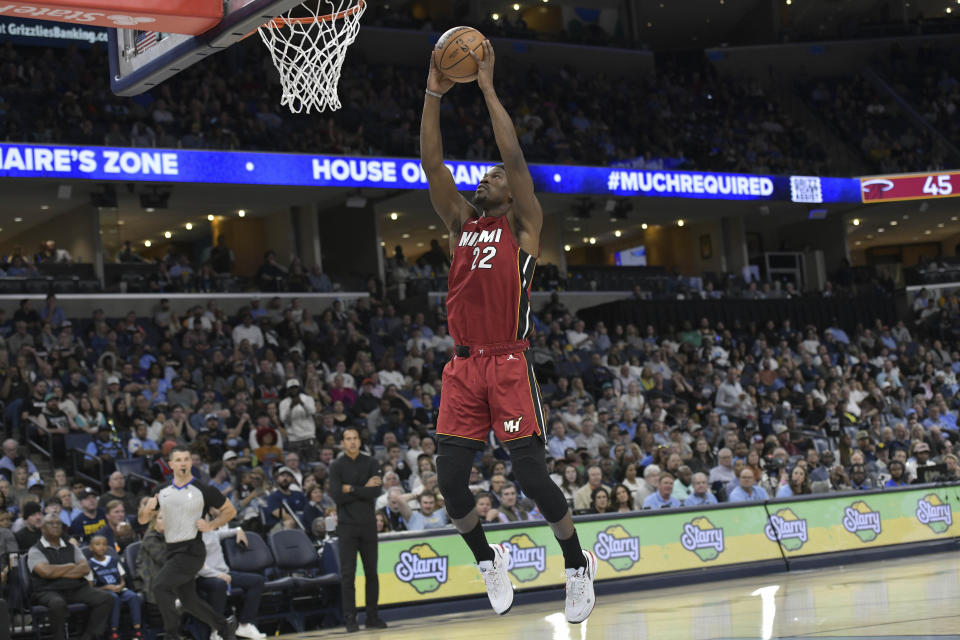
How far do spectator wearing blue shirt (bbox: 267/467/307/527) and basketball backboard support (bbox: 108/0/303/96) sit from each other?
5831 millimetres

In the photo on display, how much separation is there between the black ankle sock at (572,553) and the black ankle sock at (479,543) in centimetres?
38

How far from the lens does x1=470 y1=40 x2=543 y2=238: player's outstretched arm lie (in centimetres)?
548

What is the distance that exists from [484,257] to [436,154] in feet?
1.89

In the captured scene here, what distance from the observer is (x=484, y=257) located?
18.6 feet

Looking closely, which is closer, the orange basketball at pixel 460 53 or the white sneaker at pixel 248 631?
the orange basketball at pixel 460 53

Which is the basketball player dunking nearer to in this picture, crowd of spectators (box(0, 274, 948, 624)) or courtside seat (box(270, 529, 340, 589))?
crowd of spectators (box(0, 274, 948, 624))

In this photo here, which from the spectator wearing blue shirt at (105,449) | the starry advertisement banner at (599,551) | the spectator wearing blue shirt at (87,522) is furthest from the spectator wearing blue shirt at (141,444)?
the starry advertisement banner at (599,551)

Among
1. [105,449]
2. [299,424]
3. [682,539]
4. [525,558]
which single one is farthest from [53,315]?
[682,539]

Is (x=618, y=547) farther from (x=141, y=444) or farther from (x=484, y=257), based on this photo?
(x=484, y=257)

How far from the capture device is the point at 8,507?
1187cm

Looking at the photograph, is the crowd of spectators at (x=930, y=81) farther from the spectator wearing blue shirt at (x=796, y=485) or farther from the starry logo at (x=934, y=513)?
the spectator wearing blue shirt at (x=796, y=485)

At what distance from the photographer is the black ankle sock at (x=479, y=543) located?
19.1 feet

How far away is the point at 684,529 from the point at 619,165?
1537 cm

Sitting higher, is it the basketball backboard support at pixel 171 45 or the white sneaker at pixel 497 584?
the basketball backboard support at pixel 171 45
